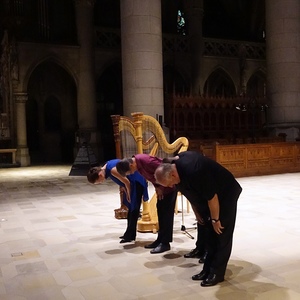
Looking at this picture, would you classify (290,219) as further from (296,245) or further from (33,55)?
(33,55)

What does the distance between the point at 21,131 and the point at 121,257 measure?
15.4 metres

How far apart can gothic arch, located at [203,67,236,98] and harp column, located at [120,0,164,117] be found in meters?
11.7

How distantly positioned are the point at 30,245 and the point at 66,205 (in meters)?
3.00

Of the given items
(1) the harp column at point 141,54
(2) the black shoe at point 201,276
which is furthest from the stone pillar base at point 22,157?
(2) the black shoe at point 201,276

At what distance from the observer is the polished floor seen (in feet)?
12.7

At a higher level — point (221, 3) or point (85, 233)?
point (221, 3)

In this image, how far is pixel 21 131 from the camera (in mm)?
19156

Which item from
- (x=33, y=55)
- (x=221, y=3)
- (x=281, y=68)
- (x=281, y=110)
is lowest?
(x=281, y=110)

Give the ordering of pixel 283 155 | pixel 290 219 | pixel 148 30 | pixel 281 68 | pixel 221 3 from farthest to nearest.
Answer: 1. pixel 221 3
2. pixel 281 68
3. pixel 283 155
4. pixel 148 30
5. pixel 290 219

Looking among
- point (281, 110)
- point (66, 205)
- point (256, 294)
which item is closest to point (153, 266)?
point (256, 294)

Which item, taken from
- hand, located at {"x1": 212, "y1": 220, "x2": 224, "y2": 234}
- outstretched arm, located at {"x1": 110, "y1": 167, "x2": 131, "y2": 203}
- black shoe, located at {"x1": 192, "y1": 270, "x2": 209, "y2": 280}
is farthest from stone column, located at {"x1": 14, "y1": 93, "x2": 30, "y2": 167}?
hand, located at {"x1": 212, "y1": 220, "x2": 224, "y2": 234}

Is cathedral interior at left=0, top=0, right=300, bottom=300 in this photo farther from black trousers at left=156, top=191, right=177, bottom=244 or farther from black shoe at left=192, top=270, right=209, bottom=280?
black trousers at left=156, top=191, right=177, bottom=244

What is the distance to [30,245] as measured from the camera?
18.5ft

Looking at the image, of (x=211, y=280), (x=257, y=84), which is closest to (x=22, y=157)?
(x=257, y=84)
